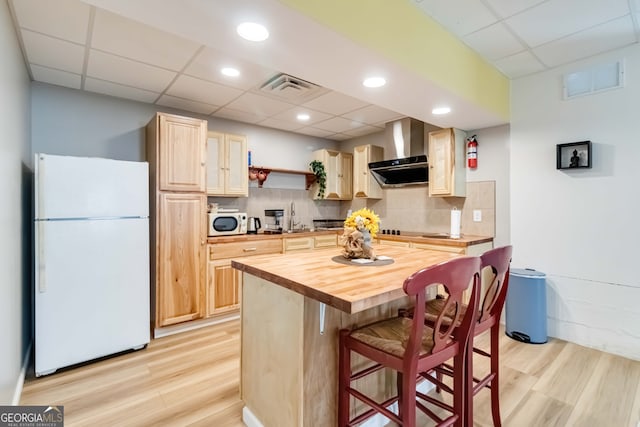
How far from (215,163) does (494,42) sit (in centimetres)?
299

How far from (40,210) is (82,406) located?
4.55ft

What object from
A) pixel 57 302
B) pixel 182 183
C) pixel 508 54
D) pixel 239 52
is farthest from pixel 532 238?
pixel 57 302

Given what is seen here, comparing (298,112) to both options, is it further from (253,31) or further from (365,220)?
(365,220)

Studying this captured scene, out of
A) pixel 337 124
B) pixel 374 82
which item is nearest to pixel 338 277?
pixel 374 82

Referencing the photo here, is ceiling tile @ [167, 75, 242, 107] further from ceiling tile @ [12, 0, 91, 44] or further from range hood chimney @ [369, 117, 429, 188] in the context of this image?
range hood chimney @ [369, 117, 429, 188]

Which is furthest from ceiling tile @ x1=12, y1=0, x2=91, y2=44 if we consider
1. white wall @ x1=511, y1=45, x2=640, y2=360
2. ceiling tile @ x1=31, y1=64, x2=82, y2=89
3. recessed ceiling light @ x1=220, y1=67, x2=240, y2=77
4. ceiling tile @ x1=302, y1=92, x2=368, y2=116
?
white wall @ x1=511, y1=45, x2=640, y2=360

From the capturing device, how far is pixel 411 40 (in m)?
2.02

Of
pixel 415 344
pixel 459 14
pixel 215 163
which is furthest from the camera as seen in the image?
pixel 215 163

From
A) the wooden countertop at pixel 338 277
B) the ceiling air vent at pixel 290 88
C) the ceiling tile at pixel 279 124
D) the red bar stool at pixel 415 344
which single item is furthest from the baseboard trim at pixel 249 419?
the ceiling tile at pixel 279 124

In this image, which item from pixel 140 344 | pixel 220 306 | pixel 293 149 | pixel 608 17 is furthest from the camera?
pixel 293 149

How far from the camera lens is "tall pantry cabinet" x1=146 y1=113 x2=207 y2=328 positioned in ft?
9.76

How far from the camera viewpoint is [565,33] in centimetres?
234

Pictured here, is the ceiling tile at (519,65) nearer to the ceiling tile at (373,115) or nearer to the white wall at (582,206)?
the white wall at (582,206)

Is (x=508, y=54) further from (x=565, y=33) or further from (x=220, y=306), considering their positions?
(x=220, y=306)
